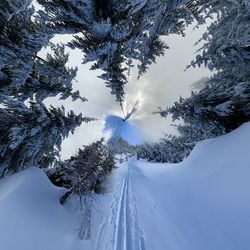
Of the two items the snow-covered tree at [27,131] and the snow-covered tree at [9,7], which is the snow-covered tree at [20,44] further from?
the snow-covered tree at [27,131]

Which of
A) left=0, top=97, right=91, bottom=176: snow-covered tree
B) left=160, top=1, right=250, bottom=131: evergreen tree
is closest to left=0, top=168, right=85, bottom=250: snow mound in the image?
left=0, top=97, right=91, bottom=176: snow-covered tree

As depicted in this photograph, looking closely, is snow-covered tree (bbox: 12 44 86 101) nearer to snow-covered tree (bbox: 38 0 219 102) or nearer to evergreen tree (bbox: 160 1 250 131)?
snow-covered tree (bbox: 38 0 219 102)

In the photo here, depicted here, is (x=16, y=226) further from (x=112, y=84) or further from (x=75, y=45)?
(x=112, y=84)

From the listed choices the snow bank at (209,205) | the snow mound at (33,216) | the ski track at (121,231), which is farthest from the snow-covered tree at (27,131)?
the snow bank at (209,205)

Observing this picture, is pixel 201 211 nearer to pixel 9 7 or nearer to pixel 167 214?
pixel 167 214

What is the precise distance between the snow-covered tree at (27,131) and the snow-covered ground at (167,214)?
62cm

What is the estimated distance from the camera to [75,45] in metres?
8.11

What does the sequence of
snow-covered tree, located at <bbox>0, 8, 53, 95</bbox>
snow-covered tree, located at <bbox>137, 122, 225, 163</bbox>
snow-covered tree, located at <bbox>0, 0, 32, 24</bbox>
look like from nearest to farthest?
snow-covered tree, located at <bbox>0, 0, 32, 24</bbox>
snow-covered tree, located at <bbox>0, 8, 53, 95</bbox>
snow-covered tree, located at <bbox>137, 122, 225, 163</bbox>

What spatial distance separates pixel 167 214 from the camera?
8281 millimetres

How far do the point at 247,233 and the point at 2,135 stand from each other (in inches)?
307

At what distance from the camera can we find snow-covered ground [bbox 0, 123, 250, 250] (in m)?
5.66

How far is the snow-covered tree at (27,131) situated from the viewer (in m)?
8.33

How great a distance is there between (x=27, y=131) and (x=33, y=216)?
9.40 ft

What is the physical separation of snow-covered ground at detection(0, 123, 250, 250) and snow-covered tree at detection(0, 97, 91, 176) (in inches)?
24.4
